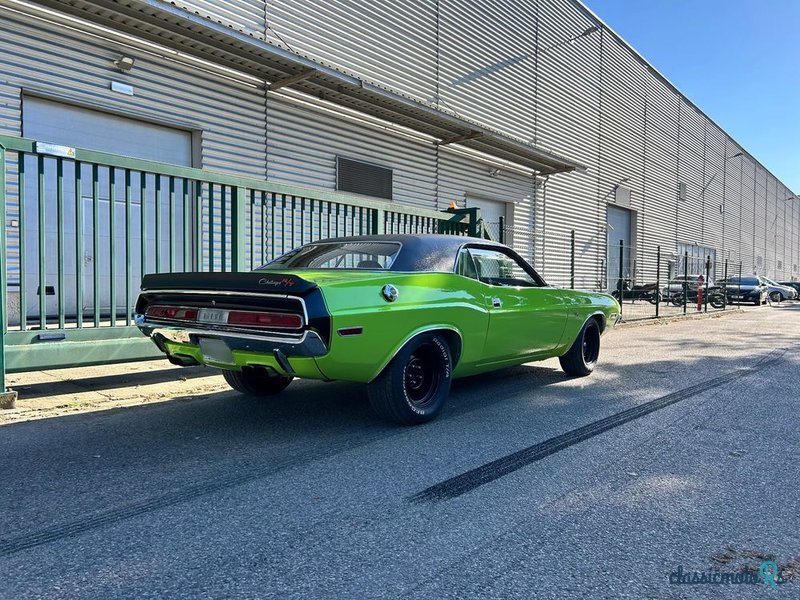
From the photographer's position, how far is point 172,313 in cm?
449

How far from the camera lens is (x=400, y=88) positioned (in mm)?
14367

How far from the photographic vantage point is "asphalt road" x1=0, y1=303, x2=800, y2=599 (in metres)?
2.34

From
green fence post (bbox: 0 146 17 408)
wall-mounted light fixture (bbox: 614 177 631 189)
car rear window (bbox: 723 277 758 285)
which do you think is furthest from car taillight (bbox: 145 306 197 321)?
car rear window (bbox: 723 277 758 285)

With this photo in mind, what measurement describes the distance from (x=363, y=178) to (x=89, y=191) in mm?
5916

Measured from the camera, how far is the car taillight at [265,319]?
387 cm

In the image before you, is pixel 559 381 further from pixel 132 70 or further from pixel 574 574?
pixel 132 70

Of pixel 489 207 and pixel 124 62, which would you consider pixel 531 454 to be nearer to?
pixel 124 62

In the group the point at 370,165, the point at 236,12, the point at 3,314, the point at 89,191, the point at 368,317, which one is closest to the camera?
the point at 368,317

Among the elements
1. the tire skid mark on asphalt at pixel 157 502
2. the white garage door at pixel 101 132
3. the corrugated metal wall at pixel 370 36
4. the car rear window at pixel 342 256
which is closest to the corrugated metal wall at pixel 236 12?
the corrugated metal wall at pixel 370 36

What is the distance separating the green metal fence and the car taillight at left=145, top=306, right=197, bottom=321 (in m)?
1.13

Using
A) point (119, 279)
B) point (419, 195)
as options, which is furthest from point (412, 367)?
point (419, 195)

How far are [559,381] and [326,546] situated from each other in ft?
14.8

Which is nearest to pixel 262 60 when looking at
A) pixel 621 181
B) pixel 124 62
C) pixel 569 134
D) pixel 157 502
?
pixel 124 62

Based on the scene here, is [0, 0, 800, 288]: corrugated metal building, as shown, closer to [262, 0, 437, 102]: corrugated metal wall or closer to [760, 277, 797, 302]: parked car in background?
[262, 0, 437, 102]: corrugated metal wall
